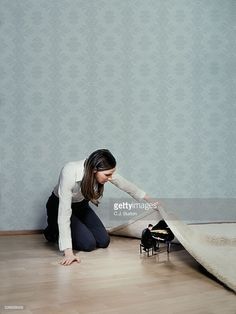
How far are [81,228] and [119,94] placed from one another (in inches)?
48.5

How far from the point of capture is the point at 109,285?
5.19 feet

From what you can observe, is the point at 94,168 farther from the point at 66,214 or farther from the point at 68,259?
the point at 68,259

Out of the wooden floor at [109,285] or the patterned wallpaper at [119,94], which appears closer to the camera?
the wooden floor at [109,285]

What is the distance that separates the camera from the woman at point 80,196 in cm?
193

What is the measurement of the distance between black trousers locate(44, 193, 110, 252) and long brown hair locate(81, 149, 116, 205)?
1.06 feet
